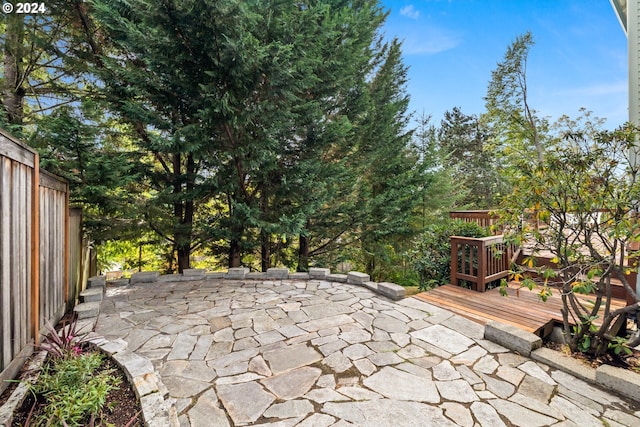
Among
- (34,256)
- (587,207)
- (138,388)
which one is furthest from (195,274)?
(587,207)

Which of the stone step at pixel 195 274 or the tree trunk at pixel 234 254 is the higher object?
the tree trunk at pixel 234 254

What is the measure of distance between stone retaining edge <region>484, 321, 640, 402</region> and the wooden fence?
4130 millimetres

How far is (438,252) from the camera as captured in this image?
17.0 feet

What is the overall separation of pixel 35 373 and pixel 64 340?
0.26 meters

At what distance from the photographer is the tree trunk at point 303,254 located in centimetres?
683

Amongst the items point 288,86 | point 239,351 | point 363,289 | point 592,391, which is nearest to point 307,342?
point 239,351

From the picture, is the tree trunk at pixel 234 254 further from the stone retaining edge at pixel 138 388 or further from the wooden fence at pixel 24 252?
the stone retaining edge at pixel 138 388

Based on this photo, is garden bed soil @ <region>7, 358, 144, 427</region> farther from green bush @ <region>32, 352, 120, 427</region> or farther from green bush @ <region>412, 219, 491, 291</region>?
green bush @ <region>412, 219, 491, 291</region>

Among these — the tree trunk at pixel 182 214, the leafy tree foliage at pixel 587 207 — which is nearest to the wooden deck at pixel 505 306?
the leafy tree foliage at pixel 587 207

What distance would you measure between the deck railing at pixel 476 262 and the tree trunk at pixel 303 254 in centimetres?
347

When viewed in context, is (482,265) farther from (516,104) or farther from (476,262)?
(516,104)

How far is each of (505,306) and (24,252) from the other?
5.17 meters

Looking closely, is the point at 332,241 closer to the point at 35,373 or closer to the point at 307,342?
the point at 307,342
